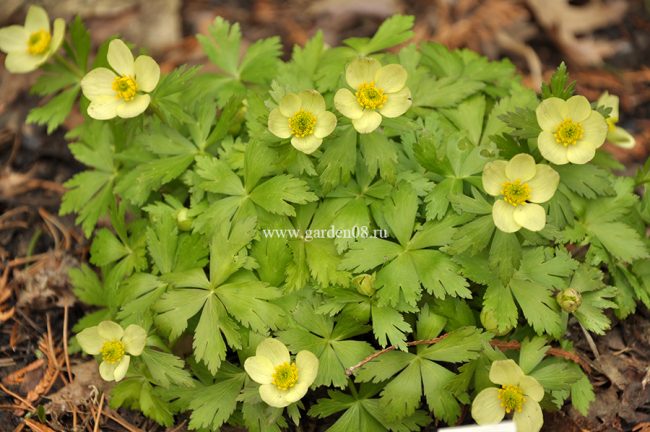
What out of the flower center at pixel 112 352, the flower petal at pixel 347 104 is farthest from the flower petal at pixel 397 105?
the flower center at pixel 112 352

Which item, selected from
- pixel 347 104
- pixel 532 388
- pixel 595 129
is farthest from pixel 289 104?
pixel 532 388

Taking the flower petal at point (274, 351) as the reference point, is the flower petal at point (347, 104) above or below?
above

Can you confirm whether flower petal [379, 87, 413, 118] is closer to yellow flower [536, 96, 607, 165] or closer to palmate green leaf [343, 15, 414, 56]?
yellow flower [536, 96, 607, 165]

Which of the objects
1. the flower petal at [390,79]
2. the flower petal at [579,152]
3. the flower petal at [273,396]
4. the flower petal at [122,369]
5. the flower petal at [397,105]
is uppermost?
the flower petal at [390,79]

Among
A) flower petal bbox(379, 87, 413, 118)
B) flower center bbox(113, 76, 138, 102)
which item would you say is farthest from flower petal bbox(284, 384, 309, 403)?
flower center bbox(113, 76, 138, 102)

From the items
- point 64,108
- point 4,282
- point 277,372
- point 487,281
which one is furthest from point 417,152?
point 4,282

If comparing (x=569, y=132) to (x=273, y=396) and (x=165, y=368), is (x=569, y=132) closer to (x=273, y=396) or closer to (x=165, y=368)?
(x=273, y=396)

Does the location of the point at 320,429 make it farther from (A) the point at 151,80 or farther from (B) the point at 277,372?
(A) the point at 151,80

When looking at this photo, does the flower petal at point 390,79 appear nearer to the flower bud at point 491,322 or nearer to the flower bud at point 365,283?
the flower bud at point 365,283
